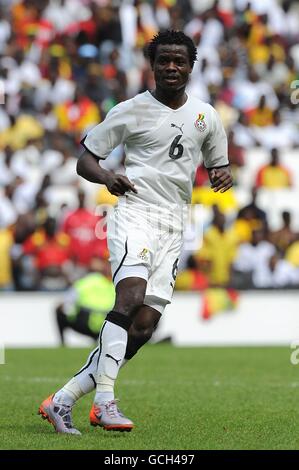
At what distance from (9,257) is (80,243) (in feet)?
3.78

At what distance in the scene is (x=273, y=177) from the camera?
827 inches

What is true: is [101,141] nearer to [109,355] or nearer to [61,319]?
[109,355]

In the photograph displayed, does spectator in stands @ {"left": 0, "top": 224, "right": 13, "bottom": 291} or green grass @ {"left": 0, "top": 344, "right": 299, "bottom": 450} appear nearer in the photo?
green grass @ {"left": 0, "top": 344, "right": 299, "bottom": 450}

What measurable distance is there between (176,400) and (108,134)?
9.98 ft

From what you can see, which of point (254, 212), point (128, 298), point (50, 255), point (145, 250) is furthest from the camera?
point (254, 212)

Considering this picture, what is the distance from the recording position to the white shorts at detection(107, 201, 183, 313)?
7.33 metres

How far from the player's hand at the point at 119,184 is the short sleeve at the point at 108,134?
328 mm

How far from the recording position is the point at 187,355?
15.4m

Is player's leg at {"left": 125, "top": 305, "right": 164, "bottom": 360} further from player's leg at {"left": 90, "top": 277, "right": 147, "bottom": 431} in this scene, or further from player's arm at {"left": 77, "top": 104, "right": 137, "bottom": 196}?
player's arm at {"left": 77, "top": 104, "right": 137, "bottom": 196}

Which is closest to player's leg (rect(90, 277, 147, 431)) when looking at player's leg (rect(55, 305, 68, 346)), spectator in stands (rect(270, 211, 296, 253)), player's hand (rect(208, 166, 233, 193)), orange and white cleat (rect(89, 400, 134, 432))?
orange and white cleat (rect(89, 400, 134, 432))

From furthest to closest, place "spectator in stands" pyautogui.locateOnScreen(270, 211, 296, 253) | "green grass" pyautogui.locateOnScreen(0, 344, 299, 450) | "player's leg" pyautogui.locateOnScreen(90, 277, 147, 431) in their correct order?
"spectator in stands" pyautogui.locateOnScreen(270, 211, 296, 253)
"player's leg" pyautogui.locateOnScreen(90, 277, 147, 431)
"green grass" pyautogui.locateOnScreen(0, 344, 299, 450)

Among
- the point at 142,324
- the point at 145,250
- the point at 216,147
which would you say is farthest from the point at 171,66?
the point at 142,324

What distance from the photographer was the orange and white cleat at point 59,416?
7.43 meters

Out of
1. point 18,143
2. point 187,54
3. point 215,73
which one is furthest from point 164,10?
point 187,54
